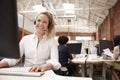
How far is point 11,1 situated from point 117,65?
2410 mm

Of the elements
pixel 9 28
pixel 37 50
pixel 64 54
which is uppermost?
pixel 9 28

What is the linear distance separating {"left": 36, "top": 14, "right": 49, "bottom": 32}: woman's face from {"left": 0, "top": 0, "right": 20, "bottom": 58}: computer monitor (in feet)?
3.49

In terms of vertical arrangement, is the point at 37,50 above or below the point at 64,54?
above

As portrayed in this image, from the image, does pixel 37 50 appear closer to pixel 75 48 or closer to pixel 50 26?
pixel 50 26

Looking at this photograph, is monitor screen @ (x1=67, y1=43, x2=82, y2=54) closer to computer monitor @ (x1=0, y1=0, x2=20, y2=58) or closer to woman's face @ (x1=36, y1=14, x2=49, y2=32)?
woman's face @ (x1=36, y1=14, x2=49, y2=32)

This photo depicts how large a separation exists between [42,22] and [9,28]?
1.11m

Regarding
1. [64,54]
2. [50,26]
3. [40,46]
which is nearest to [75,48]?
[64,54]

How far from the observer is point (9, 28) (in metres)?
0.87

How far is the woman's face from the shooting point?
1.95 m

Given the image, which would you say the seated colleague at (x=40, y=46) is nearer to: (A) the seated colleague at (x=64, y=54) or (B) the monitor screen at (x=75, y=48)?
(A) the seated colleague at (x=64, y=54)

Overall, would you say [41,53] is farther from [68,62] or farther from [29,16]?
[29,16]

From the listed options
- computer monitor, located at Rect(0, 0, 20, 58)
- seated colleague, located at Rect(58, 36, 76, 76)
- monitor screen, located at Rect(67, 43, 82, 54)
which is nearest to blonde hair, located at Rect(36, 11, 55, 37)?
computer monitor, located at Rect(0, 0, 20, 58)

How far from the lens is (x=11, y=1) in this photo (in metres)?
0.85

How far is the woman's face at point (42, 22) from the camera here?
1.95 m
